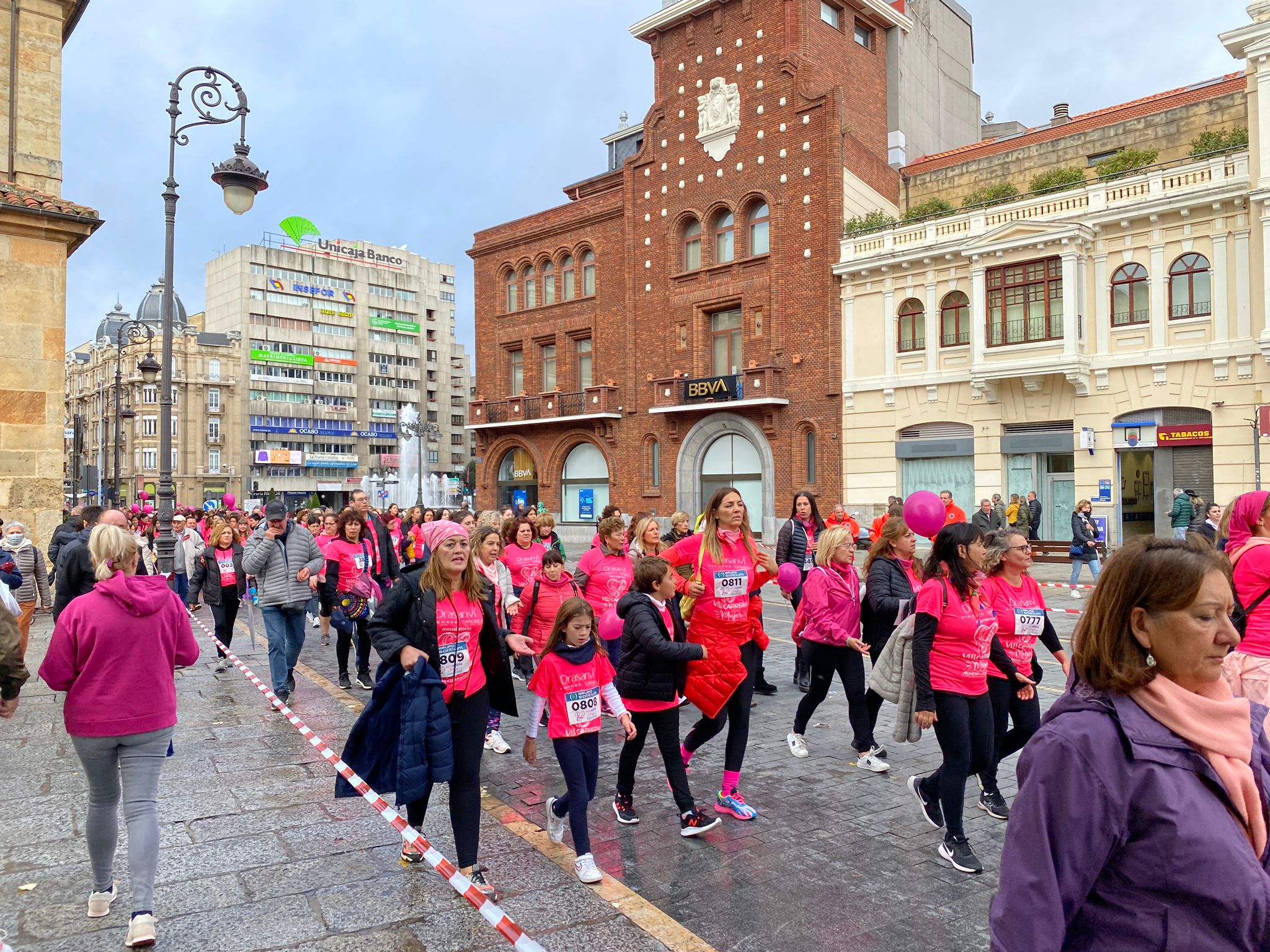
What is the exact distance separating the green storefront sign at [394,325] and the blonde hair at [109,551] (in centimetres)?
8978

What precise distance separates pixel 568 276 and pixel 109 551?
3368 cm

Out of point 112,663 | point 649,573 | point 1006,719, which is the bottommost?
point 1006,719

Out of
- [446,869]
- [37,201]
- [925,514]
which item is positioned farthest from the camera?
[37,201]

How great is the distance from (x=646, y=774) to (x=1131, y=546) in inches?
199

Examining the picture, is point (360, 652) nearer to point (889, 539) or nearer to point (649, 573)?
point (649, 573)

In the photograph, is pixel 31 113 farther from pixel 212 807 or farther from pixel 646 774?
pixel 646 774

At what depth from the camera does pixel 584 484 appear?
118 ft

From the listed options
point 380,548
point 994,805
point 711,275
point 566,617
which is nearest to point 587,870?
point 566,617

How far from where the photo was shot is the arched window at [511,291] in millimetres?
38781

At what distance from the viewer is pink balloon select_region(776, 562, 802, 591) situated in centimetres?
640

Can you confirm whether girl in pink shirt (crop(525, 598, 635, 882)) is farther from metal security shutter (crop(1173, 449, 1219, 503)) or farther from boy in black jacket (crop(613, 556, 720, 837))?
metal security shutter (crop(1173, 449, 1219, 503))

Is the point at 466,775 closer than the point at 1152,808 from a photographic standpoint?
No

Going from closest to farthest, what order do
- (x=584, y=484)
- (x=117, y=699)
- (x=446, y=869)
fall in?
(x=446, y=869) < (x=117, y=699) < (x=584, y=484)

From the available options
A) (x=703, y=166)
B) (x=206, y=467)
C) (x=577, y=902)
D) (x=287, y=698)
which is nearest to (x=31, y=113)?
(x=287, y=698)
